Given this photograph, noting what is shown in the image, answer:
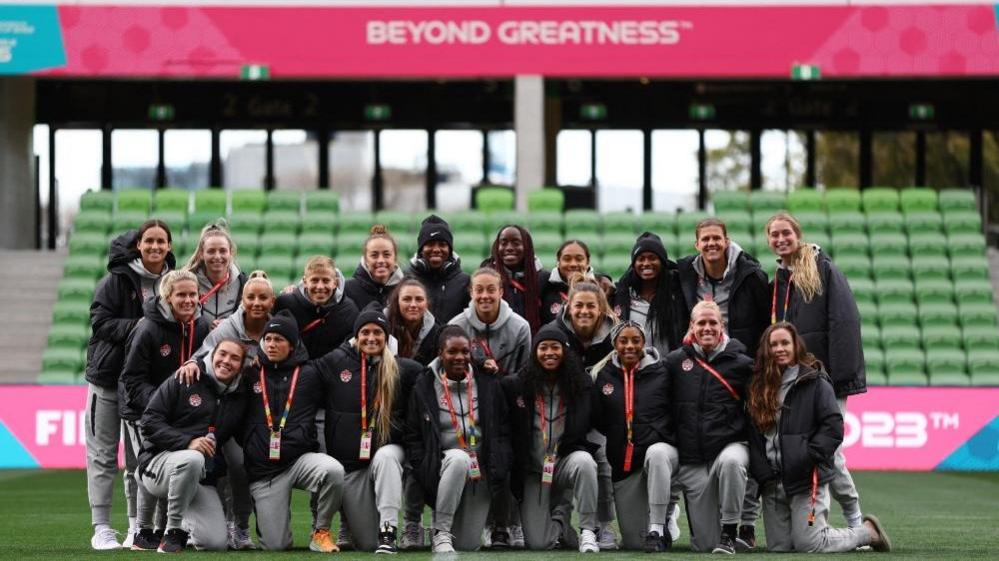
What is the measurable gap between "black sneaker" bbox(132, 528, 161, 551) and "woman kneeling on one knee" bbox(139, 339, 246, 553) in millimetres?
214

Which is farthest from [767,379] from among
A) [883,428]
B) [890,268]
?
[890,268]

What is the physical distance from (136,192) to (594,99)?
745 centimetres

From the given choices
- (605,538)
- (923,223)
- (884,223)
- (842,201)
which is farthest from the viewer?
(842,201)

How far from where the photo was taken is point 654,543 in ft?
32.7

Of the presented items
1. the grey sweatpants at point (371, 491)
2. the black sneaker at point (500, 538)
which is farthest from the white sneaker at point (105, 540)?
the black sneaker at point (500, 538)

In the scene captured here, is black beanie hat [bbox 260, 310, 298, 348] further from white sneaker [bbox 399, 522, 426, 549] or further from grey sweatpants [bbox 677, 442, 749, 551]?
grey sweatpants [bbox 677, 442, 749, 551]

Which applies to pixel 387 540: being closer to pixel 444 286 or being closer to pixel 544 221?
pixel 444 286

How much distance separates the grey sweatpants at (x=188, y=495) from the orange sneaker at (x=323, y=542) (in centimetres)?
55

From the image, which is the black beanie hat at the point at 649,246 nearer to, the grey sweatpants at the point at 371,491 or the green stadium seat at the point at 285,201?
the grey sweatpants at the point at 371,491

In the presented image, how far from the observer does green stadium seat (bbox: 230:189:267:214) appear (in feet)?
74.6

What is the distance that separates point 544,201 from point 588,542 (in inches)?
465

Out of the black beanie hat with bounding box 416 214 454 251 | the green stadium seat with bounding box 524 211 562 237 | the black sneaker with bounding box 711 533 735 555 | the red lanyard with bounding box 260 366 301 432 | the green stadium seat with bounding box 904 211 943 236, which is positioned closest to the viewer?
the black sneaker with bounding box 711 533 735 555

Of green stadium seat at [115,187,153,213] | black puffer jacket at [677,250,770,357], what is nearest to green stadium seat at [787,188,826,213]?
green stadium seat at [115,187,153,213]

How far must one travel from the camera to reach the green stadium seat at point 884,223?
2206cm
